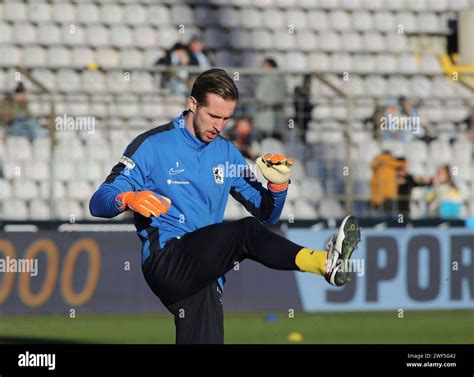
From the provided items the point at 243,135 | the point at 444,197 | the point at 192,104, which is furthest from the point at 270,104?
the point at 192,104

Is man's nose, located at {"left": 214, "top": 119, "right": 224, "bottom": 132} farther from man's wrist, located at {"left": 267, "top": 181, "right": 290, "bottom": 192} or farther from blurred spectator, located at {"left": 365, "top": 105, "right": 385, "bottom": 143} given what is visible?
blurred spectator, located at {"left": 365, "top": 105, "right": 385, "bottom": 143}

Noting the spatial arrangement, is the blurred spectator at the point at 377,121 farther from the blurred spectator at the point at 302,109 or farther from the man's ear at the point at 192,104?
the man's ear at the point at 192,104

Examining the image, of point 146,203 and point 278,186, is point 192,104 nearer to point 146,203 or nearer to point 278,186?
point 278,186

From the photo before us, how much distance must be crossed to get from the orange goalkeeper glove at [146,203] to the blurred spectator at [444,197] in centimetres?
866

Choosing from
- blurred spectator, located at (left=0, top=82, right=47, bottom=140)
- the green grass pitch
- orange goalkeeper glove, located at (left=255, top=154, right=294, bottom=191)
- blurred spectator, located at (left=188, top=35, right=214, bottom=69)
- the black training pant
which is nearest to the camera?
the black training pant

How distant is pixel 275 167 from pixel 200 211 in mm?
551

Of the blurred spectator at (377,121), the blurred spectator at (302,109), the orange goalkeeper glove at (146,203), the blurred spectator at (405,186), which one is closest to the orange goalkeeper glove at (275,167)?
the orange goalkeeper glove at (146,203)

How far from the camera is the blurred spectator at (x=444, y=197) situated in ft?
47.4

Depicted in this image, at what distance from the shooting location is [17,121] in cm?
1336

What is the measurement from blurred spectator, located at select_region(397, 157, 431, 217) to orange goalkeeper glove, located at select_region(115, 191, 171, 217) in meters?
8.14

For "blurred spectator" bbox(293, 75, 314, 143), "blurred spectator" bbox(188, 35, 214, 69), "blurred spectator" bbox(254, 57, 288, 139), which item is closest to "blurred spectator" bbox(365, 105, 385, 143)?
"blurred spectator" bbox(293, 75, 314, 143)

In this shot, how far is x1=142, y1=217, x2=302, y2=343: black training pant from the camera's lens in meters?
6.36
